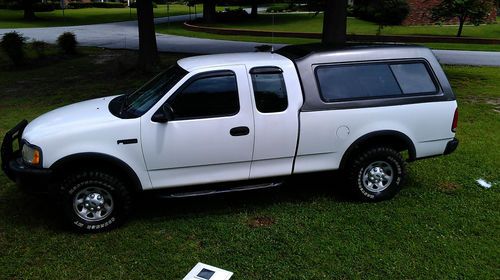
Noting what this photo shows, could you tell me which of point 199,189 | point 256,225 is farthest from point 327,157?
point 199,189

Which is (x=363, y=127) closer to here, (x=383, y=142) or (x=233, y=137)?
(x=383, y=142)

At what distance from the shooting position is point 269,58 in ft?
16.9

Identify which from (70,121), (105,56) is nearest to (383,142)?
(70,121)

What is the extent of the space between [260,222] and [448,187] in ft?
8.17

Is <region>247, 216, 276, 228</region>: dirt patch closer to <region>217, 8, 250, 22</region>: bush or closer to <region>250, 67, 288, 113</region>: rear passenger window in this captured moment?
<region>250, 67, 288, 113</region>: rear passenger window

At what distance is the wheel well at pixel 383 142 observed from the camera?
518cm

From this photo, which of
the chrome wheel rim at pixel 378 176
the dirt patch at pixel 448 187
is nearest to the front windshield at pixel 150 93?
the chrome wheel rim at pixel 378 176

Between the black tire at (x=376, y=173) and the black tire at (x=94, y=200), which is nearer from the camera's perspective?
the black tire at (x=94, y=200)

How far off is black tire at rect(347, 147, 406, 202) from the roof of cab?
1.35m

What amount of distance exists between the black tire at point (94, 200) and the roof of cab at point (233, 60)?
1386mm

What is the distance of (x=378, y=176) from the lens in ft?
17.7

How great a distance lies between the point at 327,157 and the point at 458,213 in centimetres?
153

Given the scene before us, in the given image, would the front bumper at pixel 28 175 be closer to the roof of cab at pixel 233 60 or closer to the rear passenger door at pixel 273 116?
the roof of cab at pixel 233 60

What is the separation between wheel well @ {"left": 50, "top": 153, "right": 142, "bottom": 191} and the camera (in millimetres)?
4488
